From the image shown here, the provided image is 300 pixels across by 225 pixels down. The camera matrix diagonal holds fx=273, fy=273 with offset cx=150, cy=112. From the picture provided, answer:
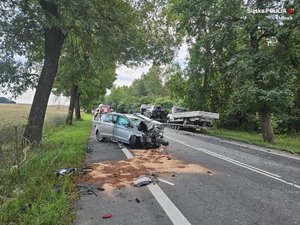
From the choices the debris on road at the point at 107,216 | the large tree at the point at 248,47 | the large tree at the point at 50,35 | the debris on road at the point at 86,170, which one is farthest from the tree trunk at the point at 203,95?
the debris on road at the point at 107,216

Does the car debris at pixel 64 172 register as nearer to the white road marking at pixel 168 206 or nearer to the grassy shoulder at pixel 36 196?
the grassy shoulder at pixel 36 196

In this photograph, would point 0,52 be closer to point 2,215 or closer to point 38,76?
point 38,76

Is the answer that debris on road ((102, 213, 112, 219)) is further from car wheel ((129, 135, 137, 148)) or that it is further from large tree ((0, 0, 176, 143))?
car wheel ((129, 135, 137, 148))

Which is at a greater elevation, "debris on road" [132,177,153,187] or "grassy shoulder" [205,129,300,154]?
"grassy shoulder" [205,129,300,154]

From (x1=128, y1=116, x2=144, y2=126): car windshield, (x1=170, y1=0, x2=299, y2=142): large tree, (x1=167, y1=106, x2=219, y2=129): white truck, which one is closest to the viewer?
(x1=128, y1=116, x2=144, y2=126): car windshield

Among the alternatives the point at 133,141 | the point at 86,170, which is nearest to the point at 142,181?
the point at 86,170

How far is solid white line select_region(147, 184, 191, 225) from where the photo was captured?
4.54 meters

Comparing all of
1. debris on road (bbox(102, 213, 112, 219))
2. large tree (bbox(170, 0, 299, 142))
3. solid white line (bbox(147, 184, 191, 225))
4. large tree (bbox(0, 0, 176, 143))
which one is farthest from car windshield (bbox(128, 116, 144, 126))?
debris on road (bbox(102, 213, 112, 219))

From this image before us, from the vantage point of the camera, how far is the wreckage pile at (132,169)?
273 inches

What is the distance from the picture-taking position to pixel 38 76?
41.6 ft

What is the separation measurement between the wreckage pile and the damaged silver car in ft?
8.07

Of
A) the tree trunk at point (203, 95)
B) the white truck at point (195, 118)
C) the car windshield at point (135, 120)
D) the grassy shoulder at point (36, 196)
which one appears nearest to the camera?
the grassy shoulder at point (36, 196)

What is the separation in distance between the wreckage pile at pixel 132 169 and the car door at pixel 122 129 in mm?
3063

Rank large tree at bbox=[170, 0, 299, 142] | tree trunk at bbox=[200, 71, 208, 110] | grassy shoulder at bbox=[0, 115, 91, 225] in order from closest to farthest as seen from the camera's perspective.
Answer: grassy shoulder at bbox=[0, 115, 91, 225]
large tree at bbox=[170, 0, 299, 142]
tree trunk at bbox=[200, 71, 208, 110]
